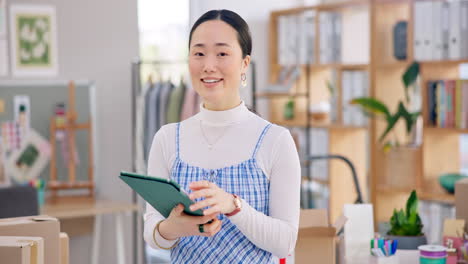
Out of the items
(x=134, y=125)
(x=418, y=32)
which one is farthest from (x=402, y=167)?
(x=134, y=125)

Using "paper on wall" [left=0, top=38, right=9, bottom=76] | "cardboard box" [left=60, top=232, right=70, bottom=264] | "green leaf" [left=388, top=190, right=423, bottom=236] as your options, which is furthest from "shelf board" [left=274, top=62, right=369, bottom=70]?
"cardboard box" [left=60, top=232, right=70, bottom=264]

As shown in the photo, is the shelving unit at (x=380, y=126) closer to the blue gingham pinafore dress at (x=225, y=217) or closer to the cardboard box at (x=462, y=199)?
the cardboard box at (x=462, y=199)

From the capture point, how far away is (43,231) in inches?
71.3

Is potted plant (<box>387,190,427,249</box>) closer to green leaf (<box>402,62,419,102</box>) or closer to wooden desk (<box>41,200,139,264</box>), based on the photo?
wooden desk (<box>41,200,139,264</box>)

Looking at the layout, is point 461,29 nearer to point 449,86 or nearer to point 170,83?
point 449,86

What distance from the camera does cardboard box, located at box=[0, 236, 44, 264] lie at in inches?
64.0

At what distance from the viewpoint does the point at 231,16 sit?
1.61m

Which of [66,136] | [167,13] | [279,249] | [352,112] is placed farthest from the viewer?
[167,13]


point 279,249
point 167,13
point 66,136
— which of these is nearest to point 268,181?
point 279,249

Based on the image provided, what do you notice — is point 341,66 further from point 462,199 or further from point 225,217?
point 225,217

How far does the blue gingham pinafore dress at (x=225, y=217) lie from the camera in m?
1.59

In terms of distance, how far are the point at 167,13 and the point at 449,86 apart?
2.85m

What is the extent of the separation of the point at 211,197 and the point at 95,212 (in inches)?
114

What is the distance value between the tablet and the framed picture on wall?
3274mm
